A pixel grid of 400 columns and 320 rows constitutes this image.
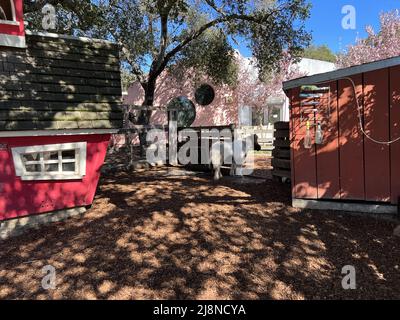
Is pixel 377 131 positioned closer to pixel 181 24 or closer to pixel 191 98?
pixel 181 24

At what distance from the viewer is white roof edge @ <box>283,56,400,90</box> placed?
5.79 meters

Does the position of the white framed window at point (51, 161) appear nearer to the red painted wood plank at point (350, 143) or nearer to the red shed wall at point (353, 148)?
the red shed wall at point (353, 148)

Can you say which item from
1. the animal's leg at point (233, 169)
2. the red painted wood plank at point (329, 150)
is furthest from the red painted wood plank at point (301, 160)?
the animal's leg at point (233, 169)

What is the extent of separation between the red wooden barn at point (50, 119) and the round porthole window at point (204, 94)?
1711 centimetres

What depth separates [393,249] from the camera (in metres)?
5.02

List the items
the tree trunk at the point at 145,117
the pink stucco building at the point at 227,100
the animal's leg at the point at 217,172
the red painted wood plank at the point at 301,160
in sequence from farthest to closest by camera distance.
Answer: the pink stucco building at the point at 227,100 < the tree trunk at the point at 145,117 < the animal's leg at the point at 217,172 < the red painted wood plank at the point at 301,160

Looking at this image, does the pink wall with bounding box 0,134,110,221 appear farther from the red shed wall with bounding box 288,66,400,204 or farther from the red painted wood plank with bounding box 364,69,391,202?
the red painted wood plank with bounding box 364,69,391,202

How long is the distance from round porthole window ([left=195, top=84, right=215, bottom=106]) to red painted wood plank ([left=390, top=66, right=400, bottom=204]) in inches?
745

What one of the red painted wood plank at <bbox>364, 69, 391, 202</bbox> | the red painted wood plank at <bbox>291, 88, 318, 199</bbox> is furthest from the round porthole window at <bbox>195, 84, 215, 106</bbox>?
the red painted wood plank at <bbox>364, 69, 391, 202</bbox>

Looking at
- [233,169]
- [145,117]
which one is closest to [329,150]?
[233,169]

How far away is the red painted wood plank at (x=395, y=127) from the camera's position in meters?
5.90

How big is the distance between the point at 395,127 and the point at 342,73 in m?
1.24

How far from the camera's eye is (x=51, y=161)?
6.75m

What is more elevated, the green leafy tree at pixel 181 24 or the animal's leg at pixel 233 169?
the green leafy tree at pixel 181 24
